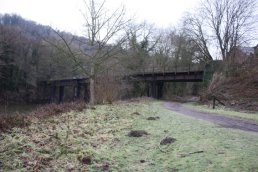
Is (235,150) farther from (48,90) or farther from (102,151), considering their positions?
(48,90)

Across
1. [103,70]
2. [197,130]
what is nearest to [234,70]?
[103,70]

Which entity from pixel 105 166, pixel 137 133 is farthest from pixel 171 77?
pixel 105 166

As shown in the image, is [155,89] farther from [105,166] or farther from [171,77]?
[105,166]

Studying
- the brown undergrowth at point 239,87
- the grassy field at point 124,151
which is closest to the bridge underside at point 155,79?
the brown undergrowth at point 239,87

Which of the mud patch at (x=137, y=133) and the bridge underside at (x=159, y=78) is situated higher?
the bridge underside at (x=159, y=78)

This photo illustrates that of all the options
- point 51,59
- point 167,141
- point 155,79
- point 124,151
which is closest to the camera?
point 124,151

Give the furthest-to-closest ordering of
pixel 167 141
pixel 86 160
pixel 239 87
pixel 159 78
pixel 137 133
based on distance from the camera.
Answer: pixel 159 78 < pixel 239 87 < pixel 137 133 < pixel 167 141 < pixel 86 160

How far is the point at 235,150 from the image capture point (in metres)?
6.92

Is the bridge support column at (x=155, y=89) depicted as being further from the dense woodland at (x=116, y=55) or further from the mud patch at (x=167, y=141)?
the mud patch at (x=167, y=141)

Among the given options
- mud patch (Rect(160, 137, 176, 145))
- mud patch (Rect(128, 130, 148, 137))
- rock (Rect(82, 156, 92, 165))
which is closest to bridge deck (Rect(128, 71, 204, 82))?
mud patch (Rect(128, 130, 148, 137))

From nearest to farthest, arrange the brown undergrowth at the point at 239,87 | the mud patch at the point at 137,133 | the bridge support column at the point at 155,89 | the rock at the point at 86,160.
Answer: the rock at the point at 86,160 < the mud patch at the point at 137,133 < the brown undergrowth at the point at 239,87 < the bridge support column at the point at 155,89

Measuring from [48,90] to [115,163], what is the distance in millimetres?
76962

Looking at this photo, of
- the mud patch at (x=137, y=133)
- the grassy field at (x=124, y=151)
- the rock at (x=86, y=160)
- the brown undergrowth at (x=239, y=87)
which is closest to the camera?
the grassy field at (x=124, y=151)

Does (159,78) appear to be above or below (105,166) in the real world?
above
